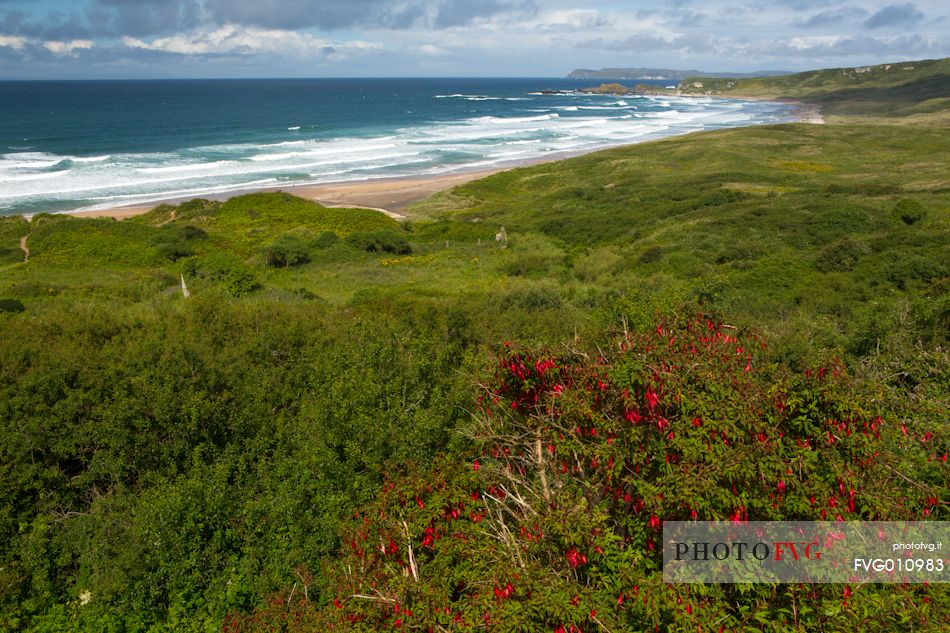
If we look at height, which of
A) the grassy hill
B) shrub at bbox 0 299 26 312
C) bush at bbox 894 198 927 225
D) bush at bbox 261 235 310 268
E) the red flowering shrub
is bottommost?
bush at bbox 261 235 310 268

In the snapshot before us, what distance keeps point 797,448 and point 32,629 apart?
8464 millimetres

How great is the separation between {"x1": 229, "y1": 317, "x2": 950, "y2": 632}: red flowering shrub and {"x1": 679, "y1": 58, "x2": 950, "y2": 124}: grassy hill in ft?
329

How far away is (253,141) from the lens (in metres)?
79.8

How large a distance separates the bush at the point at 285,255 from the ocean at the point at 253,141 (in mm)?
24138

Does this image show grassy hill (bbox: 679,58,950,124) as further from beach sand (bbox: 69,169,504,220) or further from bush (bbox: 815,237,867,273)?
bush (bbox: 815,237,867,273)

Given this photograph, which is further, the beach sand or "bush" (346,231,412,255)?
the beach sand

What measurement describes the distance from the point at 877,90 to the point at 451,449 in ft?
551

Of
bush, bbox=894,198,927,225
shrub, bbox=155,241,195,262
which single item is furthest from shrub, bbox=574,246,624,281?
shrub, bbox=155,241,195,262

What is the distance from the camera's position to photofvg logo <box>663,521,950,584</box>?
3.96 meters

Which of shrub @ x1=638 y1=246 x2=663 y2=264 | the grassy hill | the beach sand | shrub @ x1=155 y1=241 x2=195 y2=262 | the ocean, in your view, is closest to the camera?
shrub @ x1=638 y1=246 x2=663 y2=264

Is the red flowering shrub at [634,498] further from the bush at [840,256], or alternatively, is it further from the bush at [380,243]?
the bush at [380,243]

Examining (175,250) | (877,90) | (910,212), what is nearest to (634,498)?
(910,212)

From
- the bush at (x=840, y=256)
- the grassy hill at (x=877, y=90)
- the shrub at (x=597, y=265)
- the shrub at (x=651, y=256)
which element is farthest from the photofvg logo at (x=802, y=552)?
the grassy hill at (x=877, y=90)

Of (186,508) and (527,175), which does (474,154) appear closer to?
(527,175)
